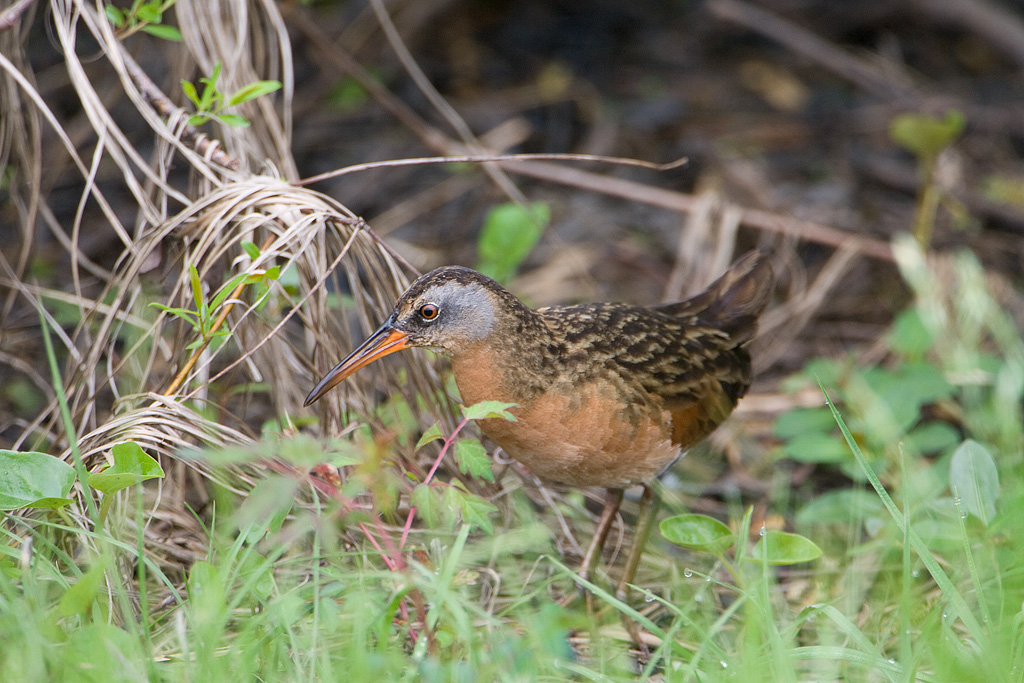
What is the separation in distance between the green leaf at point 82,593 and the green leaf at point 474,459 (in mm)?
866

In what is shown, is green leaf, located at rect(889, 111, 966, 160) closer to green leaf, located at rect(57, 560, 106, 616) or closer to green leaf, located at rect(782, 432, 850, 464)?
green leaf, located at rect(782, 432, 850, 464)

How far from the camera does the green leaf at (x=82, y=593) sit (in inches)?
83.0

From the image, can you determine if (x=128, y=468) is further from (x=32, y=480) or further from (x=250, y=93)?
(x=250, y=93)

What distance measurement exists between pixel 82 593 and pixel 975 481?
94.6 inches

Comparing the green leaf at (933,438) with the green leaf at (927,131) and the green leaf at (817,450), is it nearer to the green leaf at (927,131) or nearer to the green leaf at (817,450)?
the green leaf at (817,450)

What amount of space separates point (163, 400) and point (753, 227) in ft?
11.6

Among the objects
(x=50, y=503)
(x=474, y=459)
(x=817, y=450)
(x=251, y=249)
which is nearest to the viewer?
(x=50, y=503)

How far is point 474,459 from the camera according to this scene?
8.34ft

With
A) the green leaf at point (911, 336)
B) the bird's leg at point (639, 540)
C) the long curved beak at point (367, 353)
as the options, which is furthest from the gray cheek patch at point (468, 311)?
the green leaf at point (911, 336)

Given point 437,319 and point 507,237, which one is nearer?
point 437,319

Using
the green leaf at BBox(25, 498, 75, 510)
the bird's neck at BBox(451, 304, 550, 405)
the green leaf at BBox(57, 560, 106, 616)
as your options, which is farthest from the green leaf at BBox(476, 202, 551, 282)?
the green leaf at BBox(57, 560, 106, 616)

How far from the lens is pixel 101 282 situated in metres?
4.27

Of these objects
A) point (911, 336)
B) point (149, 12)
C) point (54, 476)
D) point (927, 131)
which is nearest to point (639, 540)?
point (911, 336)

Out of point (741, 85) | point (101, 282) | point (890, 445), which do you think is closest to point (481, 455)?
point (890, 445)
